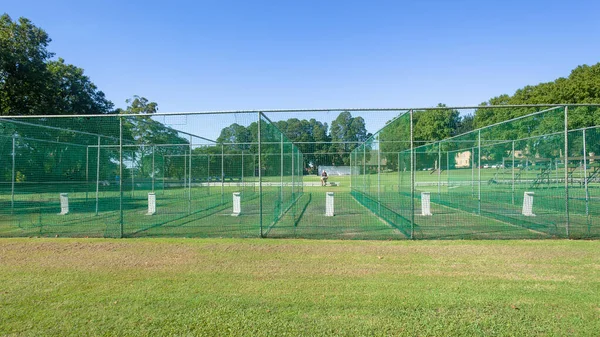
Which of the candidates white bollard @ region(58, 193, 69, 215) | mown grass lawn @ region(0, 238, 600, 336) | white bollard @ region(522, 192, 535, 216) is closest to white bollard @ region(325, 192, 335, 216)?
mown grass lawn @ region(0, 238, 600, 336)

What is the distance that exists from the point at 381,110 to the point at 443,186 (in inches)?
506

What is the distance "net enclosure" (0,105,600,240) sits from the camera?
8289 mm

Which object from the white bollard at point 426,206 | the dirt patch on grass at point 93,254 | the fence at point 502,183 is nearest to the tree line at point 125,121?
the fence at point 502,183

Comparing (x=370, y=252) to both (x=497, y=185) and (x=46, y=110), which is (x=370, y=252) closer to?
(x=497, y=185)

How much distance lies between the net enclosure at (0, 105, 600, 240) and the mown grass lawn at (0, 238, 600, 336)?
1299mm

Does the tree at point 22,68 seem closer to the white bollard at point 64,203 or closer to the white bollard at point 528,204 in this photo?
the white bollard at point 64,203

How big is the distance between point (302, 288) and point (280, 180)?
5.61m

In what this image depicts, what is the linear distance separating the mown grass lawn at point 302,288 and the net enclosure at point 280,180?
1299 mm

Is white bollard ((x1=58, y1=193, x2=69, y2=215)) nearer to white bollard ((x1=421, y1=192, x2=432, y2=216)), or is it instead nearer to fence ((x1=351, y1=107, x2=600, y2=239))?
fence ((x1=351, y1=107, x2=600, y2=239))

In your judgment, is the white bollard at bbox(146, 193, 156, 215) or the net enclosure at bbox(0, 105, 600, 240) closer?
the net enclosure at bbox(0, 105, 600, 240)

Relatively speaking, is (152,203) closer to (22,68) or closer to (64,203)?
(64,203)

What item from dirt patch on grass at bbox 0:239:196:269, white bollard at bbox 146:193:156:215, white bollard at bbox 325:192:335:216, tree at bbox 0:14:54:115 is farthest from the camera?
tree at bbox 0:14:54:115

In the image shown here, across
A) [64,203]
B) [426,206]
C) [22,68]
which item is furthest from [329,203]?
[22,68]

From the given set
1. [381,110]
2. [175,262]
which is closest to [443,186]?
[381,110]
